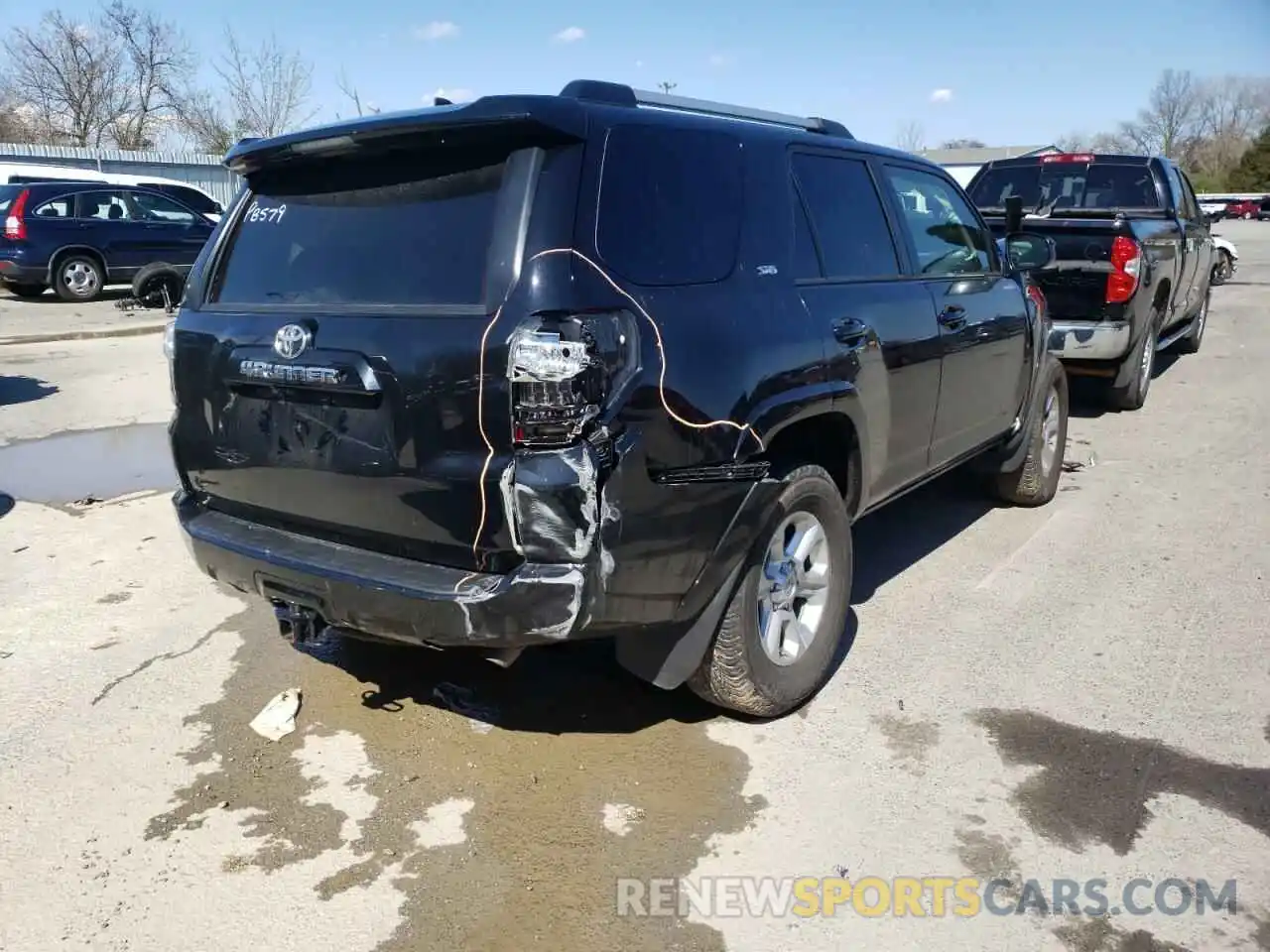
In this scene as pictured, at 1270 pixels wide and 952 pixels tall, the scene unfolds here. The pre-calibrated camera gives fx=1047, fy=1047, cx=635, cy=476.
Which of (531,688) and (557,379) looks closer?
(557,379)

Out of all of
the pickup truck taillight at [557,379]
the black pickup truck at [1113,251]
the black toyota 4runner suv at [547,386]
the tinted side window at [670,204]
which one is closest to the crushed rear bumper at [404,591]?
the black toyota 4runner suv at [547,386]

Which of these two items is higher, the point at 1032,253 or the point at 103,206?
→ the point at 103,206

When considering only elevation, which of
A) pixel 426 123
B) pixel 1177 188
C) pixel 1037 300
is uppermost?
pixel 1177 188

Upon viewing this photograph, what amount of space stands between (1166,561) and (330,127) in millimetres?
4438

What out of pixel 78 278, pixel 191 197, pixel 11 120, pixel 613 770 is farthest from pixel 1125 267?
pixel 11 120

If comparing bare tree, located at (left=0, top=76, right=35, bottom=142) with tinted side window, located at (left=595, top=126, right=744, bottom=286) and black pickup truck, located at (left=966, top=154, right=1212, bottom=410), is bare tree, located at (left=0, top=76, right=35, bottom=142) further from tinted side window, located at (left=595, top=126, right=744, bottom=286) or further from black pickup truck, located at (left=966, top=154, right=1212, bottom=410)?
tinted side window, located at (left=595, top=126, right=744, bottom=286)

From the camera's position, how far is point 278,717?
3709 millimetres

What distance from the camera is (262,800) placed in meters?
3.25

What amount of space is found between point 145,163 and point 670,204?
2940 cm

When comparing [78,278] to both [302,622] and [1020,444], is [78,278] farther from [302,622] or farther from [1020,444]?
[302,622]

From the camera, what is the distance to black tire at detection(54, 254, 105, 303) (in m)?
16.2

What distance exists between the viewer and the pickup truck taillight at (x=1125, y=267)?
786cm

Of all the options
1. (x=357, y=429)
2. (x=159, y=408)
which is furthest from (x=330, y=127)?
(x=159, y=408)

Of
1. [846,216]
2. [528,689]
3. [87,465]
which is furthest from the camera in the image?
[87,465]
